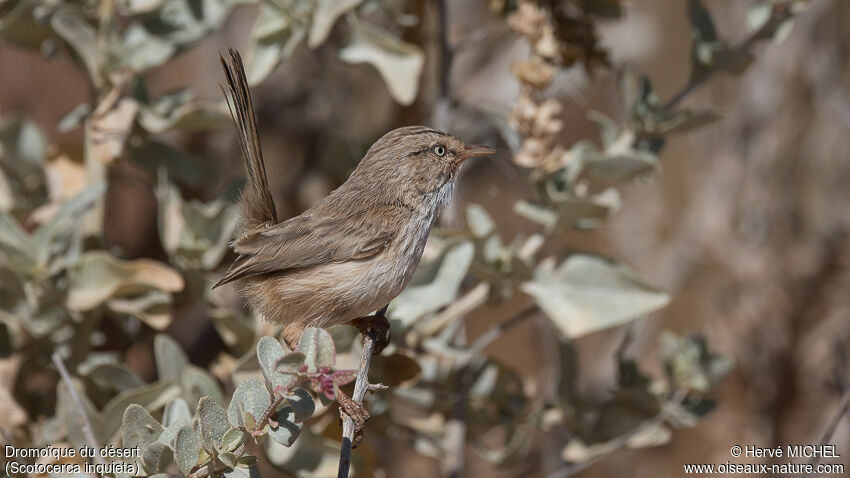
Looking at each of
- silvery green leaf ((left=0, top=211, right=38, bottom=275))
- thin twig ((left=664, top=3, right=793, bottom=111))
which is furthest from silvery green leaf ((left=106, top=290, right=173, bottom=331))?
thin twig ((left=664, top=3, right=793, bottom=111))

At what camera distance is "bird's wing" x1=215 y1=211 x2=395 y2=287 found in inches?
79.8

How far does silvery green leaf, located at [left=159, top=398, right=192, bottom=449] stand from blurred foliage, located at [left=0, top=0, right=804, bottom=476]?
18 centimetres

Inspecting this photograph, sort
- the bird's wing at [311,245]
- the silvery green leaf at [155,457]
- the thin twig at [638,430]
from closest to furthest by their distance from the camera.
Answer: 1. the silvery green leaf at [155,457]
2. the bird's wing at [311,245]
3. the thin twig at [638,430]

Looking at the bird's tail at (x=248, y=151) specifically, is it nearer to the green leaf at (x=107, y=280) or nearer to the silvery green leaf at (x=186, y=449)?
the green leaf at (x=107, y=280)

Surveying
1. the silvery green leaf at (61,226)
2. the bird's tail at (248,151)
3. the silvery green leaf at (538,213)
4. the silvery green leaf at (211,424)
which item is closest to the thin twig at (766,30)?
the silvery green leaf at (538,213)

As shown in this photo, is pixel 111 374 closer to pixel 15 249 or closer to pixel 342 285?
pixel 15 249

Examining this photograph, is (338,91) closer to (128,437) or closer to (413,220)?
(413,220)

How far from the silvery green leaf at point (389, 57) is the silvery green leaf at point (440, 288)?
439 millimetres

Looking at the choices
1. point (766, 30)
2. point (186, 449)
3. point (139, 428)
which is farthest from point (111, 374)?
point (766, 30)

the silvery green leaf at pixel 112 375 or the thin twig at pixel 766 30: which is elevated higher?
the thin twig at pixel 766 30

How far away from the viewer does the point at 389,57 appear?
2.35 m

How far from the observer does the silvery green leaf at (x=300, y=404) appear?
57.5 inches

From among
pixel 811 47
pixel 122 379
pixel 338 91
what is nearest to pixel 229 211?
pixel 122 379

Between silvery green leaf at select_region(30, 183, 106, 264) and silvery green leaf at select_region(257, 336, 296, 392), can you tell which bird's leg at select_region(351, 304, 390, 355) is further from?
silvery green leaf at select_region(30, 183, 106, 264)
